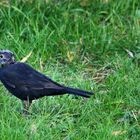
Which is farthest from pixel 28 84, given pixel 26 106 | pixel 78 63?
pixel 78 63

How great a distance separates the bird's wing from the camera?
4.62m

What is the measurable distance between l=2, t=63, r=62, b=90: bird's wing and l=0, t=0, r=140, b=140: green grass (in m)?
0.19

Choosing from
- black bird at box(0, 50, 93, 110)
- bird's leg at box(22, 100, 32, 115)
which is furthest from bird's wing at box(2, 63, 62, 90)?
bird's leg at box(22, 100, 32, 115)

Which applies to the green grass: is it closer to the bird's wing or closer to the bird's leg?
the bird's leg

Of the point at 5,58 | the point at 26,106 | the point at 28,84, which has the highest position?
the point at 5,58

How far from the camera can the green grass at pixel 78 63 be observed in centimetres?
451

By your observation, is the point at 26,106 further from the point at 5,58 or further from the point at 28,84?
the point at 5,58

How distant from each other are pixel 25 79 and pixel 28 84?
46 millimetres

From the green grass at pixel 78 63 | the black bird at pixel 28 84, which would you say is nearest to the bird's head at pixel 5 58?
the black bird at pixel 28 84

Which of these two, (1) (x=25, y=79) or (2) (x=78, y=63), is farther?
(2) (x=78, y=63)

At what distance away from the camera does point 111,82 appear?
520cm

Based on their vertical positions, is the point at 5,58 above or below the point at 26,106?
above

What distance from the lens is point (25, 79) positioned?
4.66 meters

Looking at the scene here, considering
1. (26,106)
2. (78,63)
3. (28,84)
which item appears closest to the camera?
(28,84)
